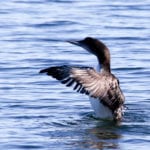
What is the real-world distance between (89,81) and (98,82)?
0.21 m

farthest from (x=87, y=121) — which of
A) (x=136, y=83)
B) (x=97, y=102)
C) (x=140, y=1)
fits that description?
(x=140, y=1)

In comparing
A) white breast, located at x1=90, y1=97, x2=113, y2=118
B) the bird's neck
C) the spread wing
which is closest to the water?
A: white breast, located at x1=90, y1=97, x2=113, y2=118

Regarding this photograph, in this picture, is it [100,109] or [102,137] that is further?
[100,109]

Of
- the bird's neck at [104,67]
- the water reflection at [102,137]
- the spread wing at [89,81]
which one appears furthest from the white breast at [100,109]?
Result: the bird's neck at [104,67]

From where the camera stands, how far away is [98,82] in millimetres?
13438

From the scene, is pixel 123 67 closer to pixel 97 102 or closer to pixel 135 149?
pixel 97 102

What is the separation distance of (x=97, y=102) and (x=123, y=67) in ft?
13.8

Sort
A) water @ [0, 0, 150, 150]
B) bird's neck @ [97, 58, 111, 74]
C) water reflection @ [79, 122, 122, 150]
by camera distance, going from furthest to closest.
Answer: bird's neck @ [97, 58, 111, 74]
water @ [0, 0, 150, 150]
water reflection @ [79, 122, 122, 150]

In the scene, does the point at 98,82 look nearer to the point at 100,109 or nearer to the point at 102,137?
the point at 102,137

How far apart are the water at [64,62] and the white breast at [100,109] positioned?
0.15 metres

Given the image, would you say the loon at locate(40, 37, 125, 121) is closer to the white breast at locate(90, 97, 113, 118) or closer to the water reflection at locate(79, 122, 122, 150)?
the white breast at locate(90, 97, 113, 118)

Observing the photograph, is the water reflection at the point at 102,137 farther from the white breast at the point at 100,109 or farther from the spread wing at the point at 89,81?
the spread wing at the point at 89,81

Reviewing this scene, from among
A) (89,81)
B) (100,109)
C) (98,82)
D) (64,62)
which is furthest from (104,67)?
(64,62)

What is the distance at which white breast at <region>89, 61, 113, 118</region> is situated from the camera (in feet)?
46.8
